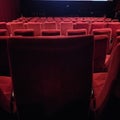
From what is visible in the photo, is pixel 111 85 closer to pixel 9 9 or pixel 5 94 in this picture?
pixel 5 94

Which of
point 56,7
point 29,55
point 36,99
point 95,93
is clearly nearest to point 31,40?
point 29,55

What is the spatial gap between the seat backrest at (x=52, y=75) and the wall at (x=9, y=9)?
7.87 meters

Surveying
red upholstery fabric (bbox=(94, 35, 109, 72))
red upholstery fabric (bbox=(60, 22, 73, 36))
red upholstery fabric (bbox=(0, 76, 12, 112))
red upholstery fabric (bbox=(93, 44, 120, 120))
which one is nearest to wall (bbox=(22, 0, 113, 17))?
red upholstery fabric (bbox=(60, 22, 73, 36))

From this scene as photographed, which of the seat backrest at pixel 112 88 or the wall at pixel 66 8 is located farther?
the wall at pixel 66 8

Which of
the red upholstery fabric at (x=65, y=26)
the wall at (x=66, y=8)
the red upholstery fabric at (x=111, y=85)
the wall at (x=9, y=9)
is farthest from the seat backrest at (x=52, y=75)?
the wall at (x=66, y=8)

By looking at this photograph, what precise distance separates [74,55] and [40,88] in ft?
0.94

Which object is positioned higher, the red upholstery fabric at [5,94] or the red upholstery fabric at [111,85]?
the red upholstery fabric at [111,85]

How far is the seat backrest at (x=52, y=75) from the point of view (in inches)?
49.9

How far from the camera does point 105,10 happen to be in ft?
37.2

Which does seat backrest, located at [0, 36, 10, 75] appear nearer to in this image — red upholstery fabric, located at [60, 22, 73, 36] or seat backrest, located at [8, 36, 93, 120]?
seat backrest, located at [8, 36, 93, 120]

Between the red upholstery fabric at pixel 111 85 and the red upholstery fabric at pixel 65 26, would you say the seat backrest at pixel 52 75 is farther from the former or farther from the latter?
the red upholstery fabric at pixel 65 26

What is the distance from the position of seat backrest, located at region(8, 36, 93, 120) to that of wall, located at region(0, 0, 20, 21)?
7867 mm

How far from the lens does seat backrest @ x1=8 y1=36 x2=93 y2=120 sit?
1.27m

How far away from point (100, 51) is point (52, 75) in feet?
3.83
